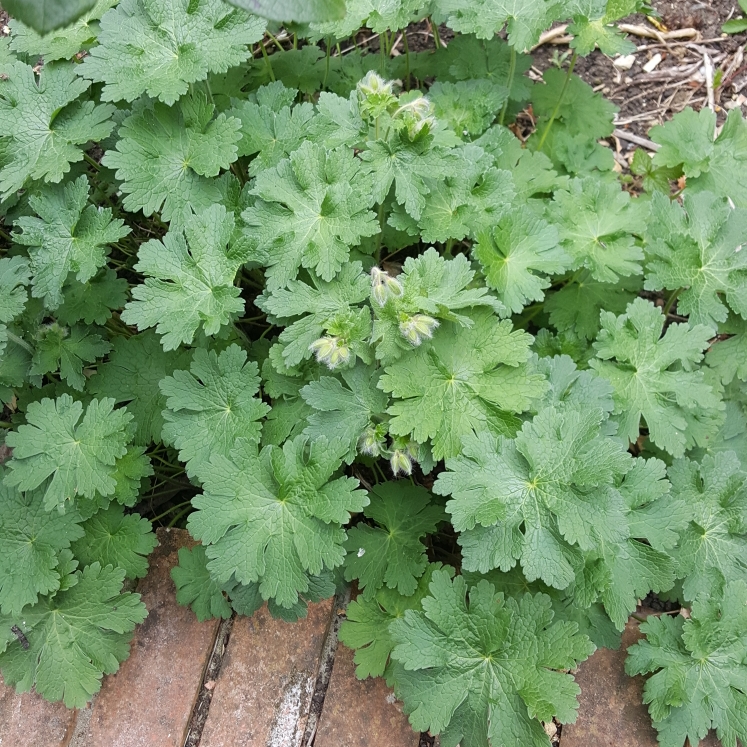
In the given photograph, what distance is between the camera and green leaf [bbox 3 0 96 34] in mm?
624

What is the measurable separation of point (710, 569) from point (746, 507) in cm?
24

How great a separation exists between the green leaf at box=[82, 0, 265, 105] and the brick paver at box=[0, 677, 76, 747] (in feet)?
6.68

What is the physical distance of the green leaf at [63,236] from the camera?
224 cm

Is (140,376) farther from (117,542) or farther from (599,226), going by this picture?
(599,226)

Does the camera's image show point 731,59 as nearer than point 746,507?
No

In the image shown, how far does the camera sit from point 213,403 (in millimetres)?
2160

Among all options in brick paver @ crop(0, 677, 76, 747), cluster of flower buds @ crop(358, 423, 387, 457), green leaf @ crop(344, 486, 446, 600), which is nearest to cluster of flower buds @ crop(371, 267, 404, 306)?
cluster of flower buds @ crop(358, 423, 387, 457)

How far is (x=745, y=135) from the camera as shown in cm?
267

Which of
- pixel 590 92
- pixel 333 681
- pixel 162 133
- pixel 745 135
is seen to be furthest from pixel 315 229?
pixel 745 135

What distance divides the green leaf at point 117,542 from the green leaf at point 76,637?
6cm

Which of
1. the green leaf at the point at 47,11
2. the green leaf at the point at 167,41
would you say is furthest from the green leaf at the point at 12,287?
the green leaf at the point at 47,11

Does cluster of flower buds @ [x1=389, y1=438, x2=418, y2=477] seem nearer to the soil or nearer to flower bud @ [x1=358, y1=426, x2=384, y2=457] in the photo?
flower bud @ [x1=358, y1=426, x2=384, y2=457]

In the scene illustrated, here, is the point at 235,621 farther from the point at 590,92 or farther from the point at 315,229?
the point at 590,92

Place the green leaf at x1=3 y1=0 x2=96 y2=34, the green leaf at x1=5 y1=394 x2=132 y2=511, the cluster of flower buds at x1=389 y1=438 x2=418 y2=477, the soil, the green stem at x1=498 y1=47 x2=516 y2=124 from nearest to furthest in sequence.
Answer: the green leaf at x1=3 y1=0 x2=96 y2=34, the cluster of flower buds at x1=389 y1=438 x2=418 y2=477, the green leaf at x1=5 y1=394 x2=132 y2=511, the green stem at x1=498 y1=47 x2=516 y2=124, the soil
